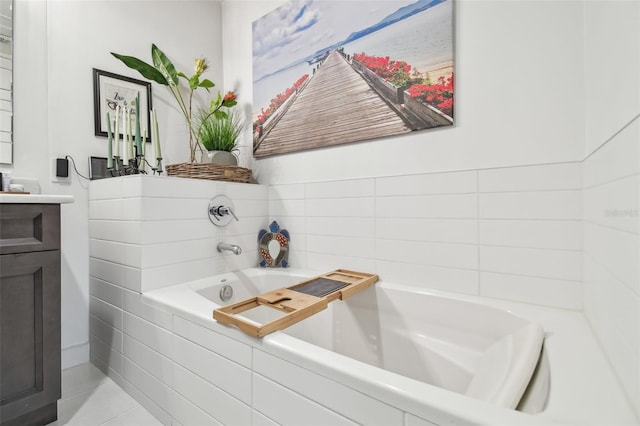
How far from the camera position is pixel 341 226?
1.54 meters

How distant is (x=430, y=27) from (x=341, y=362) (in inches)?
54.6

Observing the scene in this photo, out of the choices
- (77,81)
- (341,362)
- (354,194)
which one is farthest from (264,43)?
(341,362)

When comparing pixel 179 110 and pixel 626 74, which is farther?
pixel 179 110

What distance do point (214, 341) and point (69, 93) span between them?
153 centimetres

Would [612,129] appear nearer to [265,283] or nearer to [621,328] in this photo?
[621,328]

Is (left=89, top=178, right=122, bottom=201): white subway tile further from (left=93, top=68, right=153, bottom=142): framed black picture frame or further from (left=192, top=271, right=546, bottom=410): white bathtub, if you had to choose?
(left=192, top=271, right=546, bottom=410): white bathtub

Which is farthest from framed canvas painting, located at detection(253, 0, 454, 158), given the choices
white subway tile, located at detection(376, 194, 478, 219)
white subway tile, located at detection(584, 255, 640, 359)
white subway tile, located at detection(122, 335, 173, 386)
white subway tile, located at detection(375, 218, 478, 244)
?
white subway tile, located at detection(122, 335, 173, 386)

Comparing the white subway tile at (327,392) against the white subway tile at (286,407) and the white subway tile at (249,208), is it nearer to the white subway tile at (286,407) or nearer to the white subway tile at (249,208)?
the white subway tile at (286,407)

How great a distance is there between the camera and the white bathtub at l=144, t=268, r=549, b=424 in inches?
21.7

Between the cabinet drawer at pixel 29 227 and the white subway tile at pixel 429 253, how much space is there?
133 centimetres

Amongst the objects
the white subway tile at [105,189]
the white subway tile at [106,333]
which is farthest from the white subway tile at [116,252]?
the white subway tile at [106,333]

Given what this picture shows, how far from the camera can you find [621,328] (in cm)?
61

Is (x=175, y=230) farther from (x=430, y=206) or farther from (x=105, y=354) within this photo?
(x=430, y=206)

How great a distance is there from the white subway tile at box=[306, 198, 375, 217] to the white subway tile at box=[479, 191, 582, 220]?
503mm
